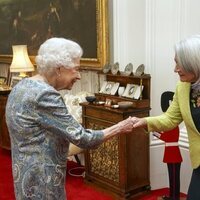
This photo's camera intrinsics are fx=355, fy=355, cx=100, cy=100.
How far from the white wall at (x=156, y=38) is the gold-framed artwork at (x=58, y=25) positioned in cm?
21

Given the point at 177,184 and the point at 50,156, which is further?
the point at 177,184

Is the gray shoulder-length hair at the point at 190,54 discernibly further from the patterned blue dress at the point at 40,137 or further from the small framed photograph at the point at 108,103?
the small framed photograph at the point at 108,103

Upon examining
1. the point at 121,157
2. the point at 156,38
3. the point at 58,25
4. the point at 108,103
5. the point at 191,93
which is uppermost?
the point at 58,25

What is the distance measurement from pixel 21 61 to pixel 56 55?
3.50 meters

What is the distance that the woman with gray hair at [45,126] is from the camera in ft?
6.18

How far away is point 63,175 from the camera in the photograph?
2.07 metres

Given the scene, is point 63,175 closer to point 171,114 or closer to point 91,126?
point 171,114

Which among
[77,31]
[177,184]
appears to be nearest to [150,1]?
[77,31]

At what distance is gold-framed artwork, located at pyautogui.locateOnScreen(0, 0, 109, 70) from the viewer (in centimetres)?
418

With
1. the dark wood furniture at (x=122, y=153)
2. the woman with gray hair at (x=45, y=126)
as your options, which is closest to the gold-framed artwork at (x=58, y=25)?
the dark wood furniture at (x=122, y=153)

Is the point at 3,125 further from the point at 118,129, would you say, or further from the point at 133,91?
the point at 118,129

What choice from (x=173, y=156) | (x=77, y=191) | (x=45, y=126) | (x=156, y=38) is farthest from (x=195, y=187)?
(x=77, y=191)

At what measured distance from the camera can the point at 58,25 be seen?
4.89 m

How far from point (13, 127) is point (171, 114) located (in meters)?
1.02
